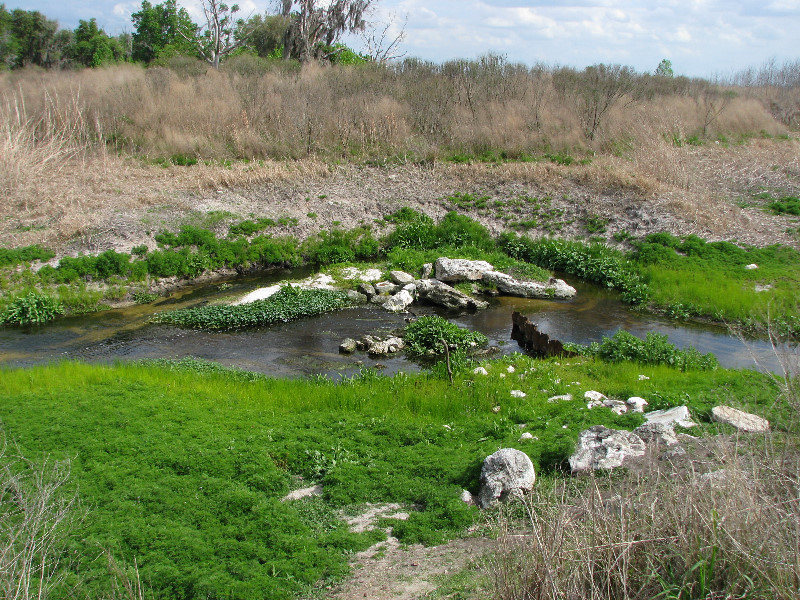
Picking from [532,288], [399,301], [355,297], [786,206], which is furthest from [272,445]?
[786,206]

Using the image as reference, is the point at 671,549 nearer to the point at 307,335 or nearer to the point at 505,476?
the point at 505,476

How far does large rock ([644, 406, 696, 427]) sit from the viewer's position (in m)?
7.46

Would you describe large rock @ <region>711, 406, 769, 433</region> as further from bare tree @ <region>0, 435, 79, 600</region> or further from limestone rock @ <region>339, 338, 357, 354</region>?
limestone rock @ <region>339, 338, 357, 354</region>

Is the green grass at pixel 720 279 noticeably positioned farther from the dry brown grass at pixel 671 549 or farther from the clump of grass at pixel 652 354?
the dry brown grass at pixel 671 549

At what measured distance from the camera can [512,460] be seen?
638cm

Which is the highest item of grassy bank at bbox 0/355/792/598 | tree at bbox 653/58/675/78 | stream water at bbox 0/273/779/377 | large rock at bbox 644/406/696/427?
tree at bbox 653/58/675/78

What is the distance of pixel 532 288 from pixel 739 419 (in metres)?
9.15

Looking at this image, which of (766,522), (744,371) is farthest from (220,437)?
(744,371)

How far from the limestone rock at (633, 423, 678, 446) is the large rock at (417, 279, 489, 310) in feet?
27.2

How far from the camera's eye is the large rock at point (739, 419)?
7.01 metres

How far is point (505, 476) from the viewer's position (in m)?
6.30

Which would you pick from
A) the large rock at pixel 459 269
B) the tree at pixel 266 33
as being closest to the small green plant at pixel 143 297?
the large rock at pixel 459 269

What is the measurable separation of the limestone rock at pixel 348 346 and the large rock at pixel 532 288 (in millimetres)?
5420

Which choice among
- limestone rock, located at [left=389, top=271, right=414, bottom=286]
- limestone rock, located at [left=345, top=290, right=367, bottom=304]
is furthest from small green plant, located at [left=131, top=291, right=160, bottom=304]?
limestone rock, located at [left=389, top=271, right=414, bottom=286]
